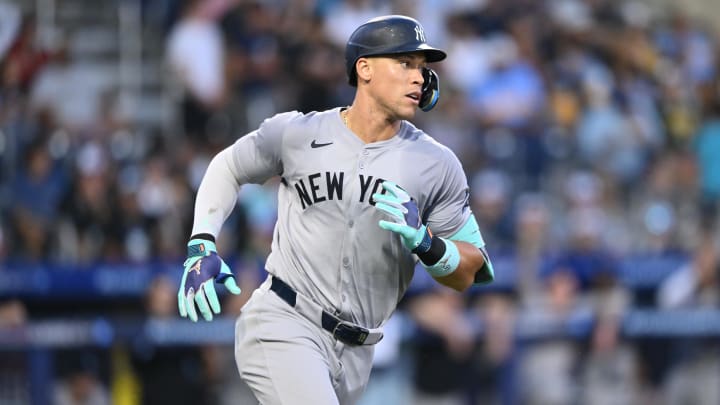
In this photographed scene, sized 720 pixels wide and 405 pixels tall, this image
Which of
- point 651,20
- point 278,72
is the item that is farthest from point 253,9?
point 651,20

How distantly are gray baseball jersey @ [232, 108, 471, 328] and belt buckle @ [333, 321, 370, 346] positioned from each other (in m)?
0.05

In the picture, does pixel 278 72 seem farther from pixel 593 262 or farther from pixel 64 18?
pixel 593 262

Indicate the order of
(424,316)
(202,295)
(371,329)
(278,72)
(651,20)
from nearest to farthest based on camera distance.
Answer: (202,295) → (371,329) → (424,316) → (278,72) → (651,20)

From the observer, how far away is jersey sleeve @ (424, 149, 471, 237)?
4.82m

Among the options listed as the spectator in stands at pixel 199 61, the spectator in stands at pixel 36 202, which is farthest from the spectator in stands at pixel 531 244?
the spectator in stands at pixel 36 202

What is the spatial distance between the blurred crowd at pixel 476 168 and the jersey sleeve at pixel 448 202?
3.84 metres

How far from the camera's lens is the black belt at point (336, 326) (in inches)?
186

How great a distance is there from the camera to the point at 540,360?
9219 millimetres

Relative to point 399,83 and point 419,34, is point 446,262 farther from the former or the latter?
point 419,34

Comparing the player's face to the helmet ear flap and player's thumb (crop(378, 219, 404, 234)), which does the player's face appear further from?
player's thumb (crop(378, 219, 404, 234))

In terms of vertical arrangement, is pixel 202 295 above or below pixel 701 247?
above

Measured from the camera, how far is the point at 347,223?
4.74 metres

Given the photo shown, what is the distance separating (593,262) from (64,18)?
16.7 feet

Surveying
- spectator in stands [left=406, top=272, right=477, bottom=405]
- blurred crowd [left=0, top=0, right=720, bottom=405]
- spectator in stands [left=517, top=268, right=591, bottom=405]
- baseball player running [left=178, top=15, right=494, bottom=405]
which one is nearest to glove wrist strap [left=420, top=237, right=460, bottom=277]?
baseball player running [left=178, top=15, right=494, bottom=405]
